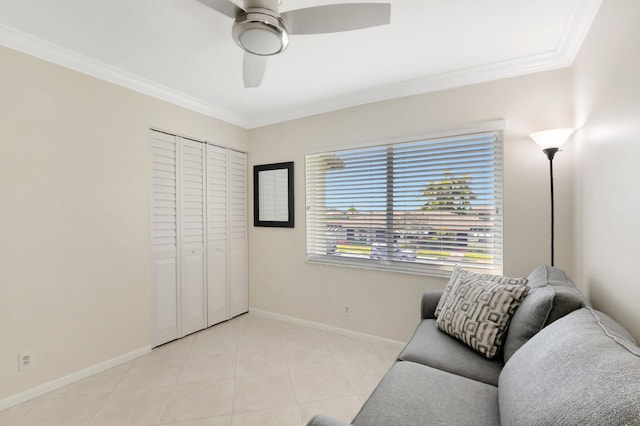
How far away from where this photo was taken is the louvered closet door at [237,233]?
3.70 m

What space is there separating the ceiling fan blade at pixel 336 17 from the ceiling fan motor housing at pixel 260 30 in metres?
0.06

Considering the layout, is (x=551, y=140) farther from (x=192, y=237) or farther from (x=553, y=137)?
(x=192, y=237)

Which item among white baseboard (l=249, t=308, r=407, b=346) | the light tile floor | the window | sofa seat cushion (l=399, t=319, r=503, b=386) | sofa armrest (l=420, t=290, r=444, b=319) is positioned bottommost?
the light tile floor

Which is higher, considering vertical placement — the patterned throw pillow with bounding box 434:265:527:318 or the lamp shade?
the lamp shade

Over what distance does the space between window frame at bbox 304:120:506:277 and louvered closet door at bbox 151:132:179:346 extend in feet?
4.71

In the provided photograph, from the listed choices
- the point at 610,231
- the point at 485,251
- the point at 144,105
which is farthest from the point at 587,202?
the point at 144,105

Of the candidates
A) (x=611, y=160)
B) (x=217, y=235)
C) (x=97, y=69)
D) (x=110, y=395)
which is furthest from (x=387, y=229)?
(x=97, y=69)

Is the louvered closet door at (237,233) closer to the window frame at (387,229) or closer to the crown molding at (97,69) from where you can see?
the crown molding at (97,69)

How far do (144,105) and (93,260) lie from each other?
1485 millimetres

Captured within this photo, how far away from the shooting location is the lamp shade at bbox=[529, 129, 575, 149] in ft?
6.53

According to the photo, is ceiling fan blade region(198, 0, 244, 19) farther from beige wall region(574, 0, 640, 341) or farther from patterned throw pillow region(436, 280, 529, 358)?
patterned throw pillow region(436, 280, 529, 358)

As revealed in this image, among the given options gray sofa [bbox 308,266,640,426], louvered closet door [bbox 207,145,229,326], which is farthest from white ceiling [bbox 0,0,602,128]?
gray sofa [bbox 308,266,640,426]

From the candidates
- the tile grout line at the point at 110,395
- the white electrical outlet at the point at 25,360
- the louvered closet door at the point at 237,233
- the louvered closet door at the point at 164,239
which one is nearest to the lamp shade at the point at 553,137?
the louvered closet door at the point at 237,233

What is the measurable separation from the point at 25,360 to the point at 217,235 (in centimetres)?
185
